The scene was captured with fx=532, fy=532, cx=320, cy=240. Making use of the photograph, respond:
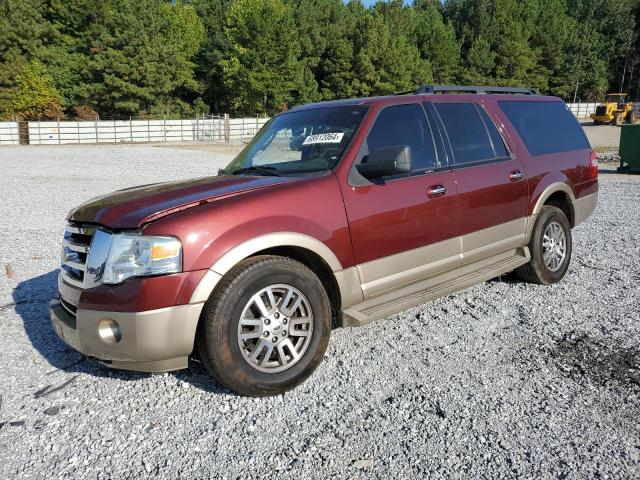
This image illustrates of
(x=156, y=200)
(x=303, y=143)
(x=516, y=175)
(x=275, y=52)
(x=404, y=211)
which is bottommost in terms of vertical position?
(x=404, y=211)

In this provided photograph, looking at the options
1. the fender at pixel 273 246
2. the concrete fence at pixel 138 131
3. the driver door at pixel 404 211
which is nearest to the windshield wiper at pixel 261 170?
the driver door at pixel 404 211

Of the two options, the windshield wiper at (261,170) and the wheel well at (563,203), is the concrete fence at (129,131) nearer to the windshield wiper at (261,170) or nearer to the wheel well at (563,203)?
the wheel well at (563,203)

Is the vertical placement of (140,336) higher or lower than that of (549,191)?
lower

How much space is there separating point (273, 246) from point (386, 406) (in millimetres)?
1183

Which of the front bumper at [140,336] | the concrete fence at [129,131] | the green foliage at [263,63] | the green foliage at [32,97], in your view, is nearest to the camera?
the front bumper at [140,336]

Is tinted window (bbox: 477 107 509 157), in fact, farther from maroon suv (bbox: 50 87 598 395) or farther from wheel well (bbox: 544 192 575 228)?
wheel well (bbox: 544 192 575 228)

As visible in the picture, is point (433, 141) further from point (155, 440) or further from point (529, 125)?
point (155, 440)

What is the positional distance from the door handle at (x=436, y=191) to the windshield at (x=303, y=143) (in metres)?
0.76

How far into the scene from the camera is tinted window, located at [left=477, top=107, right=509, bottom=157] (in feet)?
16.0

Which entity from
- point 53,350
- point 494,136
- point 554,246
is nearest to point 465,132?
point 494,136

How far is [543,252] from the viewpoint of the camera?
17.4 feet

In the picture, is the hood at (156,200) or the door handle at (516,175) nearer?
the hood at (156,200)

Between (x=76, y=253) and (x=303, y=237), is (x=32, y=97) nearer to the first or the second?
(x=76, y=253)

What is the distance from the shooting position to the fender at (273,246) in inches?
120
